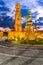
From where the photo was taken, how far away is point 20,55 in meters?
2.15

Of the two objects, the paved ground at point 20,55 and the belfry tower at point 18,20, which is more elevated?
the belfry tower at point 18,20

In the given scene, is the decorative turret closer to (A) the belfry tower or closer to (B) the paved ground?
(A) the belfry tower

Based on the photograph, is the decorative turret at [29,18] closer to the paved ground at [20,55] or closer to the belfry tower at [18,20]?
the belfry tower at [18,20]

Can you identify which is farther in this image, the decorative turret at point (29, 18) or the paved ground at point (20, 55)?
the decorative turret at point (29, 18)

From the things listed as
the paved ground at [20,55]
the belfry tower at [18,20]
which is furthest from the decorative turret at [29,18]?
the paved ground at [20,55]

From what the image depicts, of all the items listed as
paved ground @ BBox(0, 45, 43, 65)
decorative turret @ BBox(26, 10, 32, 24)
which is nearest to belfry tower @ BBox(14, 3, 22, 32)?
decorative turret @ BBox(26, 10, 32, 24)

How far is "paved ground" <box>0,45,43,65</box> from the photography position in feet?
6.23

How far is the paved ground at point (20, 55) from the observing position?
1.90m

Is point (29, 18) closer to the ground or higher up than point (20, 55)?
higher up

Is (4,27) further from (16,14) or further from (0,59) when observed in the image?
(0,59)

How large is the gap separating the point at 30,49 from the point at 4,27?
53 centimetres

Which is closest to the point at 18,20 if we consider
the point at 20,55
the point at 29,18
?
the point at 29,18

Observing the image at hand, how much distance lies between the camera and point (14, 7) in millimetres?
2541

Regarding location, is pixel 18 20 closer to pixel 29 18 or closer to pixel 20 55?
pixel 29 18
